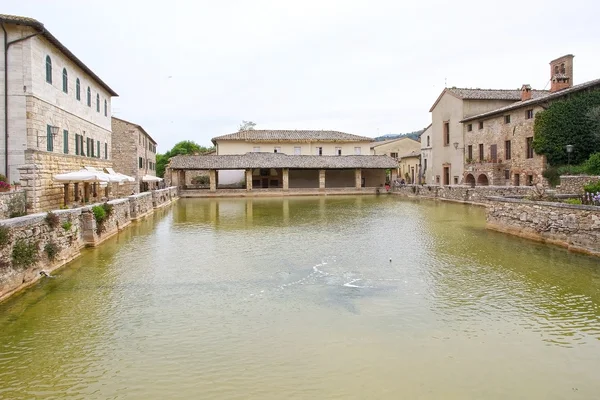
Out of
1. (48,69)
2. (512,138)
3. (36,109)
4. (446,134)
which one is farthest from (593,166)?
(48,69)

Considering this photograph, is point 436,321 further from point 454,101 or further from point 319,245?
point 454,101

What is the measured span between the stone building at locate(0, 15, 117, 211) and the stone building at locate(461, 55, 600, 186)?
2635 cm

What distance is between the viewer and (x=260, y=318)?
285 inches

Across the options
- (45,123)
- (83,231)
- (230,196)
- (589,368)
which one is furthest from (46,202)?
(230,196)

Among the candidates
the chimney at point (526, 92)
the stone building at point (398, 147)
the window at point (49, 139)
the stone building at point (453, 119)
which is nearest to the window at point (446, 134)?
the stone building at point (453, 119)

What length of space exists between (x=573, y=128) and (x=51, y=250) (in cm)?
2742

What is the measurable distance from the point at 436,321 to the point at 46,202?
52.5ft

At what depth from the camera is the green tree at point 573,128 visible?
2578 cm

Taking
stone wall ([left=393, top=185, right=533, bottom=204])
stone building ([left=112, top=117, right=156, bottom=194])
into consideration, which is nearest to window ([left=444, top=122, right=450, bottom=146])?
stone wall ([left=393, top=185, right=533, bottom=204])

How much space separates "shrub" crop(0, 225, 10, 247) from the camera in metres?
8.00

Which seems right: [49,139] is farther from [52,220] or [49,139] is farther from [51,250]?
[51,250]

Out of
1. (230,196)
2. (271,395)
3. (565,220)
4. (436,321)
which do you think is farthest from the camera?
(230,196)

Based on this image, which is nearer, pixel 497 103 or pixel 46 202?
pixel 46 202

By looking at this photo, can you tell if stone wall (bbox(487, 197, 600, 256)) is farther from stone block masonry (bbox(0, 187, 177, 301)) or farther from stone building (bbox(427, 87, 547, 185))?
stone building (bbox(427, 87, 547, 185))
